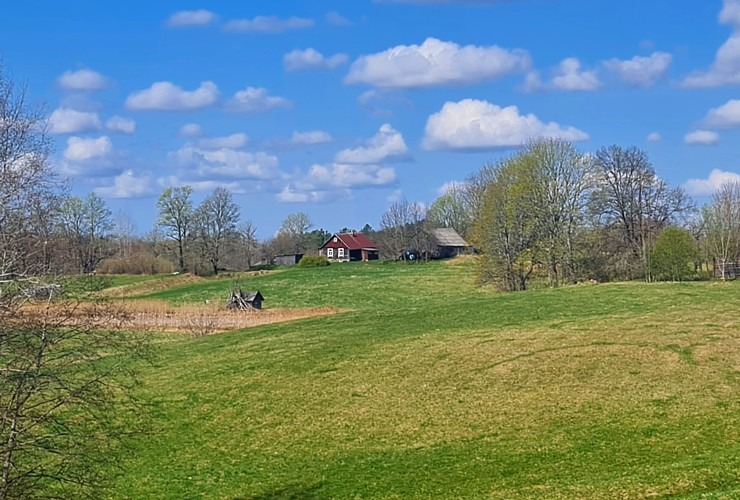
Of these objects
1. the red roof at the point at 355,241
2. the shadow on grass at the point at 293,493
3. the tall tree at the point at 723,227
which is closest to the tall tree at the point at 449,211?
the red roof at the point at 355,241

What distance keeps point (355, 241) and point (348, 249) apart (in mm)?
2705

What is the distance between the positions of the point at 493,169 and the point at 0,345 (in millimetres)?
58973

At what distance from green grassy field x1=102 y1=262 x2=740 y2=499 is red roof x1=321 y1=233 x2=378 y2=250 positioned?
109 metres

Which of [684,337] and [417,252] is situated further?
[417,252]

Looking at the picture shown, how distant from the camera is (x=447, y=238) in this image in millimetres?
132625

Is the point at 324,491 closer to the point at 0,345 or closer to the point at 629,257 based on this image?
the point at 0,345

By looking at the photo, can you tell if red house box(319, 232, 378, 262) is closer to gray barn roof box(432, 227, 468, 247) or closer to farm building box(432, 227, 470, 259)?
gray barn roof box(432, 227, 468, 247)

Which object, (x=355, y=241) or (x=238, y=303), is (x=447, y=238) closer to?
(x=355, y=241)

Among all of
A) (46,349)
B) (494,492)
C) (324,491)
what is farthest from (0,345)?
(494,492)

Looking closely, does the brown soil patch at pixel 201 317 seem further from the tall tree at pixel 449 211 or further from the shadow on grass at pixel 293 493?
the tall tree at pixel 449 211

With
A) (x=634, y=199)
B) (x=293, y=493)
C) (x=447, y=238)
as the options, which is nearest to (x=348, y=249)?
(x=447, y=238)

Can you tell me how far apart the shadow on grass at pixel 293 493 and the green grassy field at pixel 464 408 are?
0.08 metres

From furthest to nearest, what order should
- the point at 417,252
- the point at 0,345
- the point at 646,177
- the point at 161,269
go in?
the point at 417,252, the point at 161,269, the point at 646,177, the point at 0,345

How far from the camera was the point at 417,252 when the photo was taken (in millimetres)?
126438
